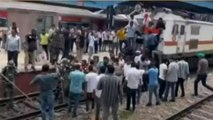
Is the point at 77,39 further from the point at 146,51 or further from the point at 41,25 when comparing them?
the point at 146,51

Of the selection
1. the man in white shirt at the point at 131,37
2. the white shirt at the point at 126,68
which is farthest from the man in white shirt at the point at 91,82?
the man in white shirt at the point at 131,37

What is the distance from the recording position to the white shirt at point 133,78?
50.2 feet

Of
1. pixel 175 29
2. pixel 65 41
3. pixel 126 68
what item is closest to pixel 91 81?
pixel 126 68

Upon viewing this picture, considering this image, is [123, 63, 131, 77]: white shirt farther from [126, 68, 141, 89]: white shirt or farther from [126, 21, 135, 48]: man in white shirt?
[126, 21, 135, 48]: man in white shirt

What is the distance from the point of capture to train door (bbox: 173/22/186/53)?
26.2 m

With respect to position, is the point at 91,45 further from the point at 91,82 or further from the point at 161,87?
the point at 91,82

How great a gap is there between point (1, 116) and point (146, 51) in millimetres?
9765

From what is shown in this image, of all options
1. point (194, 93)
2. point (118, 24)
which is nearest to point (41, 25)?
point (194, 93)

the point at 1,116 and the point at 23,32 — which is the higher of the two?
the point at 23,32

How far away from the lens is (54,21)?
87.8 feet

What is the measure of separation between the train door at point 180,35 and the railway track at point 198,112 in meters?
7.20

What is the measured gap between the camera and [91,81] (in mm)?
14758

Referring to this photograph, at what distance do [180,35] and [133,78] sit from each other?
1218 centimetres

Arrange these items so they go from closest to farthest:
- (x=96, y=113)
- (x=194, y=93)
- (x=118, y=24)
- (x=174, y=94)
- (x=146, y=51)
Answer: (x=96, y=113), (x=174, y=94), (x=194, y=93), (x=146, y=51), (x=118, y=24)
